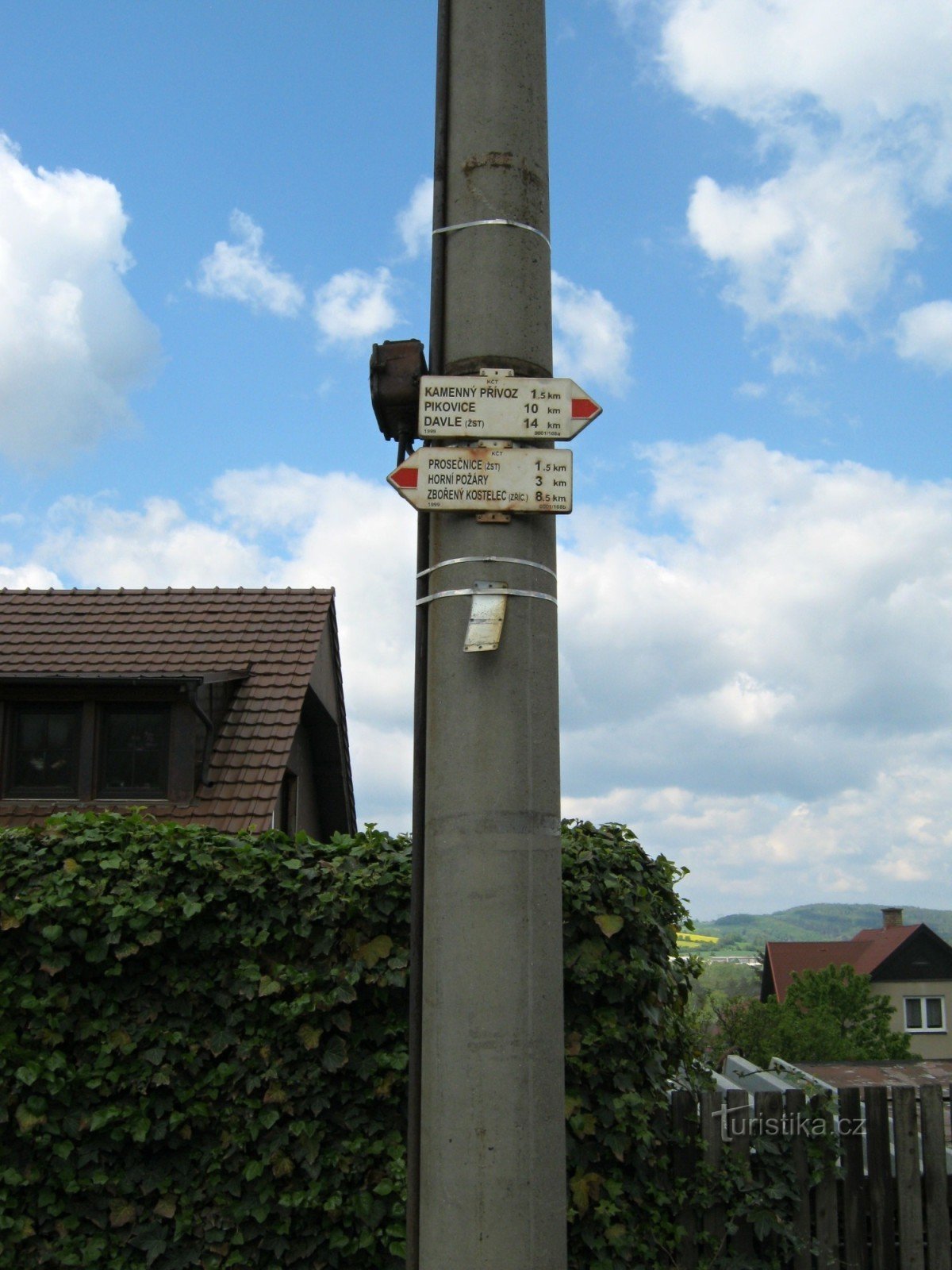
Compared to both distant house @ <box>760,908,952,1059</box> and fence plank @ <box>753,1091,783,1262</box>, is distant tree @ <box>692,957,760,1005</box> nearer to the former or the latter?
distant house @ <box>760,908,952,1059</box>

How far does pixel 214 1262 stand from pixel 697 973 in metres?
2.58

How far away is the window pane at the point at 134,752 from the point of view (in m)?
13.3

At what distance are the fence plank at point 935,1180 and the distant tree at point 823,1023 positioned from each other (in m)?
43.6

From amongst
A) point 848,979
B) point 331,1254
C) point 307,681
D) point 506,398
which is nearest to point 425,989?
point 506,398

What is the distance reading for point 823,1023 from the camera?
161 feet

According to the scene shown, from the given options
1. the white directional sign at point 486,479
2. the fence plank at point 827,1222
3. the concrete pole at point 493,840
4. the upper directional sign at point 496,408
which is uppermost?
the upper directional sign at point 496,408

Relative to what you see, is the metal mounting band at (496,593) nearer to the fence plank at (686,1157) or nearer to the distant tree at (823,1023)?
the fence plank at (686,1157)

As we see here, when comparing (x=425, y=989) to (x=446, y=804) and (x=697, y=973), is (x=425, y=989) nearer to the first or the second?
(x=446, y=804)

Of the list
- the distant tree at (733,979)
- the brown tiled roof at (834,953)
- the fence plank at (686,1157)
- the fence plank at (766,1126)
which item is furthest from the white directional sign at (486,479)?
the distant tree at (733,979)

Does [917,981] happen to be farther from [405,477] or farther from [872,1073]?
[405,477]

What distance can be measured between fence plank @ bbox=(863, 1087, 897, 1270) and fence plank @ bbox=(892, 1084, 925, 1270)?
1.6 inches

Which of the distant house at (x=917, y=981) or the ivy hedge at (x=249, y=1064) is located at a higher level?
the ivy hedge at (x=249, y=1064)

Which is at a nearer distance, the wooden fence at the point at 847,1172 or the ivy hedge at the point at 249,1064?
the ivy hedge at the point at 249,1064

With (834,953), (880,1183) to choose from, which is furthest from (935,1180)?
(834,953)
